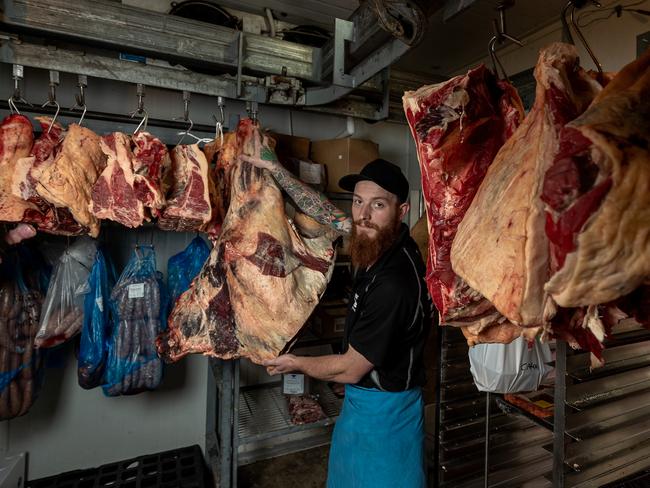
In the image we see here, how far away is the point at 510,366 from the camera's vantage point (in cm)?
173

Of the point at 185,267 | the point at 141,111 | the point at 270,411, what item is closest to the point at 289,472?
the point at 270,411

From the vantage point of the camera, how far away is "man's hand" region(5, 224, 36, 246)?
1.71 metres

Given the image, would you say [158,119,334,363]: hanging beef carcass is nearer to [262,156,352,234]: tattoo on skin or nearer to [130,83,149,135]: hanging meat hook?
[262,156,352,234]: tattoo on skin

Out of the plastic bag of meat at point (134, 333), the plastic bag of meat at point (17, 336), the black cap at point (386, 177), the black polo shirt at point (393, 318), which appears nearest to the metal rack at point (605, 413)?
the black polo shirt at point (393, 318)

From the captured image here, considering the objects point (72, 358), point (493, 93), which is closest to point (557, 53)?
point (493, 93)

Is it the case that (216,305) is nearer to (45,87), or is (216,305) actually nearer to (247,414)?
(247,414)

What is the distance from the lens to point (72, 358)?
7.59 feet

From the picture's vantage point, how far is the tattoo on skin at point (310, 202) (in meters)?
1.69

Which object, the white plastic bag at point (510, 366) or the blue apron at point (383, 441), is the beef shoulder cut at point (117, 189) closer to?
the blue apron at point (383, 441)

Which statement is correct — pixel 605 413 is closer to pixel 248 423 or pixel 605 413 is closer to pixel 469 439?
pixel 469 439

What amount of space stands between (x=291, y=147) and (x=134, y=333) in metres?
1.44

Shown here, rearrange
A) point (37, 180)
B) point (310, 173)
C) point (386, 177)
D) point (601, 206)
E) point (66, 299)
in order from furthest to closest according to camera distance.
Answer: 1. point (310, 173)
2. point (66, 299)
3. point (386, 177)
4. point (37, 180)
5. point (601, 206)

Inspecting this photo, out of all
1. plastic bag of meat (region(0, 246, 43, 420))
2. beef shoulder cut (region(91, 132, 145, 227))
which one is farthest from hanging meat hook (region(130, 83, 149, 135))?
plastic bag of meat (region(0, 246, 43, 420))

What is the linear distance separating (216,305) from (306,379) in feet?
3.91
